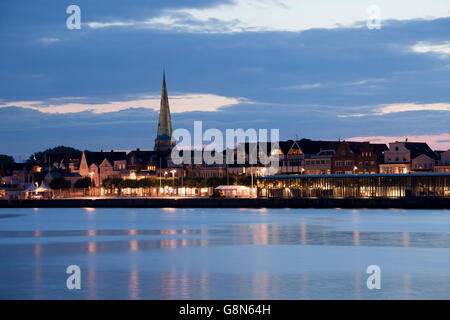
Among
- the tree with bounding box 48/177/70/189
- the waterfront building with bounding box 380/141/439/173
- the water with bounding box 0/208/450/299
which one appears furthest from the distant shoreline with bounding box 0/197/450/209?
the waterfront building with bounding box 380/141/439/173

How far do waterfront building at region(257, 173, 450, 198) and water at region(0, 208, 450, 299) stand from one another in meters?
49.6

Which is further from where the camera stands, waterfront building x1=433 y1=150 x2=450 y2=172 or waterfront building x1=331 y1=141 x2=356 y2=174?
waterfront building x1=433 y1=150 x2=450 y2=172

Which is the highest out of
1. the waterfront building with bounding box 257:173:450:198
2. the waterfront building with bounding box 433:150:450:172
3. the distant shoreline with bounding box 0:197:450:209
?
the waterfront building with bounding box 433:150:450:172

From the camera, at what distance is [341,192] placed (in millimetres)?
132250

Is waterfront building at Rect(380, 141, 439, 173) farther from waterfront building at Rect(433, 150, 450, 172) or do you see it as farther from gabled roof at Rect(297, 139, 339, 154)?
gabled roof at Rect(297, 139, 339, 154)

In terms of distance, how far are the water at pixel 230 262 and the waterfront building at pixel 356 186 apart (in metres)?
49.6

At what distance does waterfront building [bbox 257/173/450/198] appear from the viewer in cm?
12331

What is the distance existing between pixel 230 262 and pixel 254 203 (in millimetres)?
87435

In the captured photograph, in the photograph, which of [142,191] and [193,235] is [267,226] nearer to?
[193,235]

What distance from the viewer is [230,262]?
147 ft

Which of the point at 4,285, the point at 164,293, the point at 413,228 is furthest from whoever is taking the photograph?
the point at 413,228
